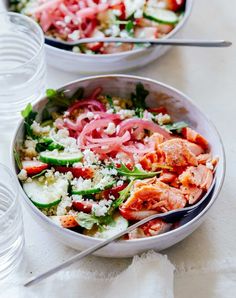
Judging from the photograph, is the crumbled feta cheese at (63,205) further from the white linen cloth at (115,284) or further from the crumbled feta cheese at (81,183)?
the white linen cloth at (115,284)

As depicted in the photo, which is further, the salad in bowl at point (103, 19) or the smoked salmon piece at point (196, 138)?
the salad in bowl at point (103, 19)

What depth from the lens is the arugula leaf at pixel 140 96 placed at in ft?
6.17

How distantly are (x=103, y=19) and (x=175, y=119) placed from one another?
492 millimetres

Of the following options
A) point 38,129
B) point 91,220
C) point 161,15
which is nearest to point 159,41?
point 161,15

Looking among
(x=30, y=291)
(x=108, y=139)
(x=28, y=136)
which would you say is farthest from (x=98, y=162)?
(x=30, y=291)

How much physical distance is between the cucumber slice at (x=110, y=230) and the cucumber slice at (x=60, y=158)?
0.21m

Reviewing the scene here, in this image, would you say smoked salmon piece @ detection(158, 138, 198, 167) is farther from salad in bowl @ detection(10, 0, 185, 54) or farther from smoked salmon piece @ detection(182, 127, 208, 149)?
salad in bowl @ detection(10, 0, 185, 54)

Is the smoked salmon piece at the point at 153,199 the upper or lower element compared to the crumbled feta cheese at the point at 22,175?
upper

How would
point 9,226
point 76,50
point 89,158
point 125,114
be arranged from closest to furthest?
point 9,226 → point 89,158 → point 125,114 → point 76,50

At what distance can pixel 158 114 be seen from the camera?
187cm

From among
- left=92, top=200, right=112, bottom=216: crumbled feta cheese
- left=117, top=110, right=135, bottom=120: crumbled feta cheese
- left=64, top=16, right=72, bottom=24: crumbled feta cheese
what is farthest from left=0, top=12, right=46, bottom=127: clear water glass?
Answer: left=92, top=200, right=112, bottom=216: crumbled feta cheese

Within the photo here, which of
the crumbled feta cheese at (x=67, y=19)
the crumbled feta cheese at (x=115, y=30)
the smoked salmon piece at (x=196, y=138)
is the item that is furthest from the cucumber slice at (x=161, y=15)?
the smoked salmon piece at (x=196, y=138)

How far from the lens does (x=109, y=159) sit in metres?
1.71

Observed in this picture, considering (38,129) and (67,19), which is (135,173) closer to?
(38,129)
